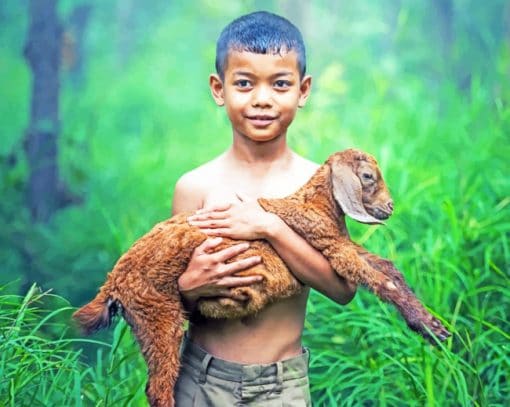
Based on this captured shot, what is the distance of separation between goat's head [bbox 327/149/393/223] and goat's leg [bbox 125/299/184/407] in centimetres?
63

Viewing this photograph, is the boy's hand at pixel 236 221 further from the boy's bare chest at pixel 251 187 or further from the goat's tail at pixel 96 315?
the goat's tail at pixel 96 315

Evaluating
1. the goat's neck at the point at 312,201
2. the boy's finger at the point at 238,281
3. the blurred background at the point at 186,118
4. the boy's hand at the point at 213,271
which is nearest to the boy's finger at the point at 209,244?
the boy's hand at the point at 213,271

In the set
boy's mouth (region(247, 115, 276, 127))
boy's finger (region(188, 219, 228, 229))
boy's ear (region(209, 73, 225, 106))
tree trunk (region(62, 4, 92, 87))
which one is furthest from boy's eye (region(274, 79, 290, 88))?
tree trunk (region(62, 4, 92, 87))

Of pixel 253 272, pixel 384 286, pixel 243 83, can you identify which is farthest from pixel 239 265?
pixel 243 83

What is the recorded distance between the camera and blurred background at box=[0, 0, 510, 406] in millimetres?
5301

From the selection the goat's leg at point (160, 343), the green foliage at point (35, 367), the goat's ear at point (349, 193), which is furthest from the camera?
the green foliage at point (35, 367)

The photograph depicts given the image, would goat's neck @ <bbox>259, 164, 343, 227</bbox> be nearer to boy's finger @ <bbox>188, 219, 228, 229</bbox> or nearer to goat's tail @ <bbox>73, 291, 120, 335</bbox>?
boy's finger @ <bbox>188, 219, 228, 229</bbox>

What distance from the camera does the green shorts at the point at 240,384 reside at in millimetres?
2580

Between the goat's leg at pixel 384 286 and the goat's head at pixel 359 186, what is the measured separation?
133mm

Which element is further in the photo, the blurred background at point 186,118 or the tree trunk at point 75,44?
the tree trunk at point 75,44

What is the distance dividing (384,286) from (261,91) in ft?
2.33

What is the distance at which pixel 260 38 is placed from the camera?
2.62 m

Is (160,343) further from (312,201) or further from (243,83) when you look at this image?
(243,83)

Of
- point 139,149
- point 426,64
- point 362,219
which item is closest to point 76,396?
point 362,219
